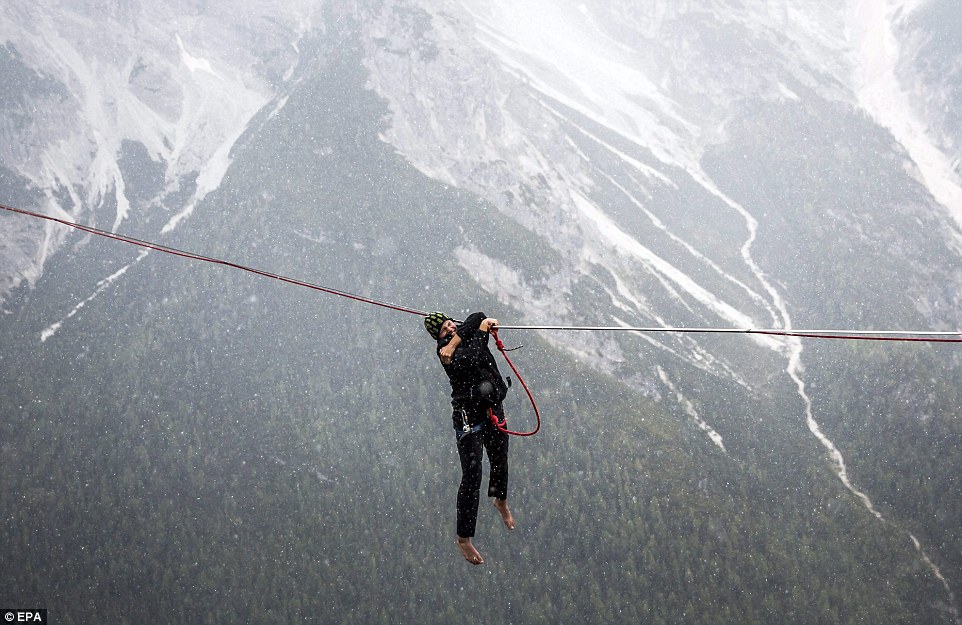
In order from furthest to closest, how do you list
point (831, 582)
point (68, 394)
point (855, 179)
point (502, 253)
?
1. point (855, 179)
2. point (502, 253)
3. point (68, 394)
4. point (831, 582)

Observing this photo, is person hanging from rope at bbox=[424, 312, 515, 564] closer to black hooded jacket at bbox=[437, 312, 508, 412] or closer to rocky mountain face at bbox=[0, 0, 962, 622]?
black hooded jacket at bbox=[437, 312, 508, 412]

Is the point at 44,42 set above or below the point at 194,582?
above

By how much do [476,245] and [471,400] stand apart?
142 metres

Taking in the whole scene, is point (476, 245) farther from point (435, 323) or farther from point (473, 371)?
point (473, 371)

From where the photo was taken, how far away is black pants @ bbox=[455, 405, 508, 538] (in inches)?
572

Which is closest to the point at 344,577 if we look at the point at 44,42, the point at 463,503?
the point at 463,503

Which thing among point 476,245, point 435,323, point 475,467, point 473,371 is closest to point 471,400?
point 473,371

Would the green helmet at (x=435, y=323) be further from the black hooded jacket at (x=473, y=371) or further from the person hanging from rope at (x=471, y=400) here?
the black hooded jacket at (x=473, y=371)

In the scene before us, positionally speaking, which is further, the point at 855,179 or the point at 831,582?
the point at 855,179

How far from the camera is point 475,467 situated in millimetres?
14562

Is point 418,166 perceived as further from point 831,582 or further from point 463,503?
point 463,503

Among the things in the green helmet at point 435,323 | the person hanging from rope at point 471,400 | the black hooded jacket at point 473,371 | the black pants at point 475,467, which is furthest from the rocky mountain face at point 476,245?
the green helmet at point 435,323

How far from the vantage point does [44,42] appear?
16588cm

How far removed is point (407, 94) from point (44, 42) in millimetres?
80212
